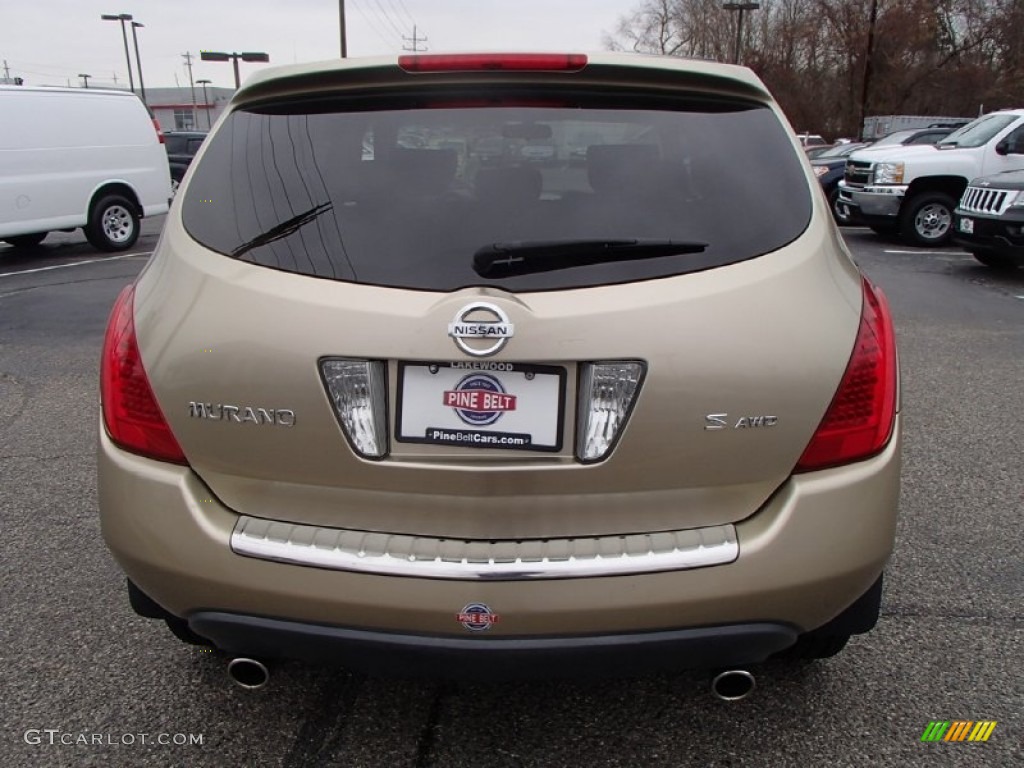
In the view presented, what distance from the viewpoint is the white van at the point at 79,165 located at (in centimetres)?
1017

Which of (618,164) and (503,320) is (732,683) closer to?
(503,320)

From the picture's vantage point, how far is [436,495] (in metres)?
1.68

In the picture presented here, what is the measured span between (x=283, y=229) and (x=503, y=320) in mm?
583

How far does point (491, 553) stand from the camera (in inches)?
66.1

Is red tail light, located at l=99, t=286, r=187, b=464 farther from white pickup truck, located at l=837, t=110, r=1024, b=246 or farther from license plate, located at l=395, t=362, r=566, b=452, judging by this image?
white pickup truck, located at l=837, t=110, r=1024, b=246

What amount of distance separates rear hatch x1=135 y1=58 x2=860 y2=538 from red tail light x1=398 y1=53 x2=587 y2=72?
16 millimetres

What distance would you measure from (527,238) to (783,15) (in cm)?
5412

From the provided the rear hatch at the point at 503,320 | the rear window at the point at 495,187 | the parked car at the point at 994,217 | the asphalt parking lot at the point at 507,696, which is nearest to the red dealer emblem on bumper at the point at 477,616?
the rear hatch at the point at 503,320

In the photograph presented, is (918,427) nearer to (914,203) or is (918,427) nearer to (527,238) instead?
(527,238)

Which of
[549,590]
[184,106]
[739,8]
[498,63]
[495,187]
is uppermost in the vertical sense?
[739,8]

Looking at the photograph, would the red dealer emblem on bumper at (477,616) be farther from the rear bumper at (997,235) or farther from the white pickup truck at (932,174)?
the white pickup truck at (932,174)

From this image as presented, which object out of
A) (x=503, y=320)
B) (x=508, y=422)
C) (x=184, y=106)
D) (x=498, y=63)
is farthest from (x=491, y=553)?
(x=184, y=106)

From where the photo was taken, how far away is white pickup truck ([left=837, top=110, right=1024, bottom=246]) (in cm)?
1153

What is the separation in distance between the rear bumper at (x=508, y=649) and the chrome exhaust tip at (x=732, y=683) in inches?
3.7
